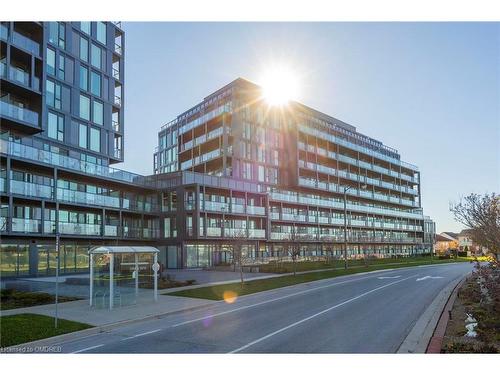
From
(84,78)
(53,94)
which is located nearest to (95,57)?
(84,78)

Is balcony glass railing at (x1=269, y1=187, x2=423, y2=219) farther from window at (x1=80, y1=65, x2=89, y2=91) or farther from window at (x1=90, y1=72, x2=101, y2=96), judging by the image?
window at (x1=80, y1=65, x2=89, y2=91)

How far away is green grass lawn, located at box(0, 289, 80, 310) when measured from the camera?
62.0 ft

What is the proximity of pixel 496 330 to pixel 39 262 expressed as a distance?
3222cm

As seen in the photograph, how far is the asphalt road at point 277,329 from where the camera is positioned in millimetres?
10859

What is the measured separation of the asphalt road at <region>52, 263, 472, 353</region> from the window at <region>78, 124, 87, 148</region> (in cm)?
2613

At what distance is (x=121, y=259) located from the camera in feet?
69.5

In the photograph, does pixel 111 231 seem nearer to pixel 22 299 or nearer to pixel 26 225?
pixel 26 225

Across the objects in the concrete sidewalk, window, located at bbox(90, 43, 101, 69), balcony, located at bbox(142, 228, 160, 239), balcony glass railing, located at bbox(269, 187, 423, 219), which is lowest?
the concrete sidewalk

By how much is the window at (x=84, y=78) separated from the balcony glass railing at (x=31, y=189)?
11020 millimetres

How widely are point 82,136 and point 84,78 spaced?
5.45 m

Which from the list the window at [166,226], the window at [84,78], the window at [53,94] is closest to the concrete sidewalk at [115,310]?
the window at [53,94]

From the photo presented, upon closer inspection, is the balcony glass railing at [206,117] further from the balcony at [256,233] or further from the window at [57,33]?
the window at [57,33]

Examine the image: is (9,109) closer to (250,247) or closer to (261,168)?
(250,247)

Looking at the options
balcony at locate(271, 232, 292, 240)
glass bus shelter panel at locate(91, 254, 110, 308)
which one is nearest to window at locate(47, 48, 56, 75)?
glass bus shelter panel at locate(91, 254, 110, 308)
